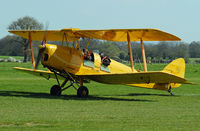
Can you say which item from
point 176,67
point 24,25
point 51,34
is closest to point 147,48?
point 24,25

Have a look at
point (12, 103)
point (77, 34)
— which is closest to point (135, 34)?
point (77, 34)

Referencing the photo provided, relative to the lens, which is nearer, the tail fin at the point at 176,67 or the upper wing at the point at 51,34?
the upper wing at the point at 51,34

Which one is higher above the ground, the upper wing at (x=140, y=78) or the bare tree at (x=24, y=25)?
the bare tree at (x=24, y=25)

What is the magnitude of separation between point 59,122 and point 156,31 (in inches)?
316

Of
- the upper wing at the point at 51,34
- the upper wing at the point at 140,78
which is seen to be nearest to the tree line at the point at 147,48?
the upper wing at the point at 51,34

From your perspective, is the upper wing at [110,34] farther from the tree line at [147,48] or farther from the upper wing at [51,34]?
the tree line at [147,48]

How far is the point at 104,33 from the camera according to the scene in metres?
16.3

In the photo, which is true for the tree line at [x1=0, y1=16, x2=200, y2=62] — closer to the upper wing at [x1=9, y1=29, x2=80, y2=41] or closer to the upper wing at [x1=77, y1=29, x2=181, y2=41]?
the upper wing at [x1=9, y1=29, x2=80, y2=41]

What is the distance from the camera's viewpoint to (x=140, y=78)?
15.4 m

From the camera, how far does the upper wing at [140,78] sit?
14.6m

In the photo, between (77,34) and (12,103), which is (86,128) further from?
(77,34)

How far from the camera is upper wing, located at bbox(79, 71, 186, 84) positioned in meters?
14.6

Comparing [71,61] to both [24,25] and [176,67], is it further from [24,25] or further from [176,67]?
[24,25]

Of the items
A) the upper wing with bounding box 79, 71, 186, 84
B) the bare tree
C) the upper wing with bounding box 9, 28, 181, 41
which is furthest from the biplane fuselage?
the bare tree
